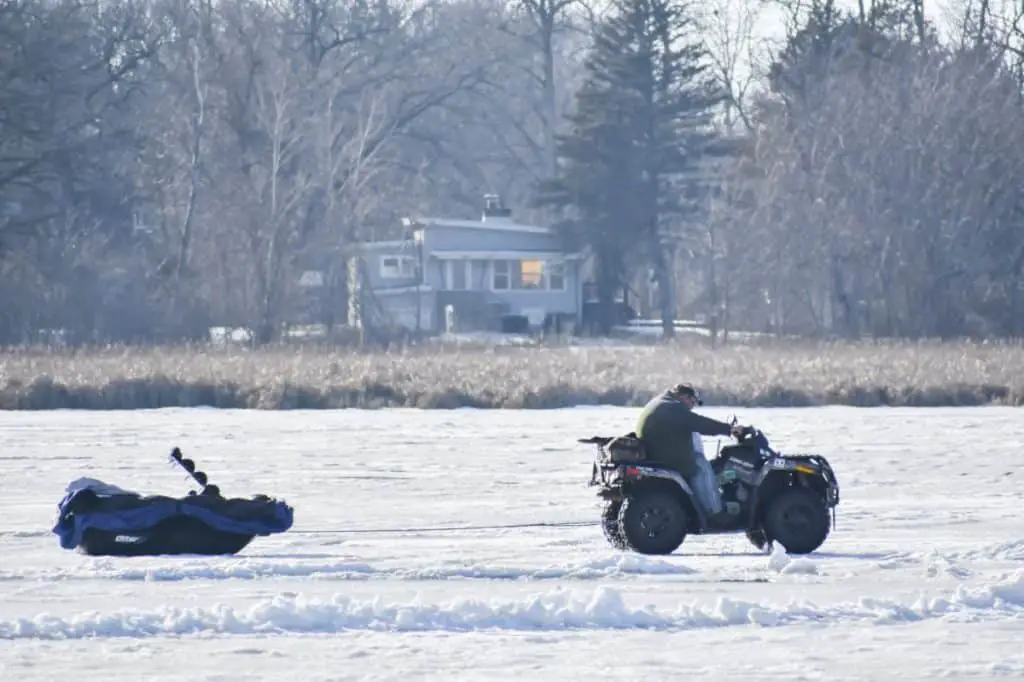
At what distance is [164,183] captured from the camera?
214 feet

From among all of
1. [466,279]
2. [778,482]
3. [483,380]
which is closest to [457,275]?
[466,279]

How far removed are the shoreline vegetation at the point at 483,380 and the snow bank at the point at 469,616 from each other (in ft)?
71.7

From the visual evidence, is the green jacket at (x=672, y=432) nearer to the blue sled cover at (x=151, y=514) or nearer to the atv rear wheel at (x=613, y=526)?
the atv rear wheel at (x=613, y=526)

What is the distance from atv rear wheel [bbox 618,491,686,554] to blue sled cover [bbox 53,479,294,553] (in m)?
2.53

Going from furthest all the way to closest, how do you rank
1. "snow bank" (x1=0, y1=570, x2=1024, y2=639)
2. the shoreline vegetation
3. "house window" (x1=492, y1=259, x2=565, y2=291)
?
"house window" (x1=492, y1=259, x2=565, y2=291) < the shoreline vegetation < "snow bank" (x1=0, y1=570, x2=1024, y2=639)

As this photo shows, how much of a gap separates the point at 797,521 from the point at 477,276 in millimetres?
57251

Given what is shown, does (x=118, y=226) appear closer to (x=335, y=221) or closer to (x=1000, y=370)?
(x=335, y=221)

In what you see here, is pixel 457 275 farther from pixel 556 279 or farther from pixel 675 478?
pixel 675 478

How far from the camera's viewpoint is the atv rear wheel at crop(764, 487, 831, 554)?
14109 mm

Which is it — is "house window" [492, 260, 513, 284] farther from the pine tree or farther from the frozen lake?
the frozen lake

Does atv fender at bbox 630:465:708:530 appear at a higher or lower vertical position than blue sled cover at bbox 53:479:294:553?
higher

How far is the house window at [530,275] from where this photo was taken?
71.6m

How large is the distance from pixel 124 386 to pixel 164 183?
31.2 metres

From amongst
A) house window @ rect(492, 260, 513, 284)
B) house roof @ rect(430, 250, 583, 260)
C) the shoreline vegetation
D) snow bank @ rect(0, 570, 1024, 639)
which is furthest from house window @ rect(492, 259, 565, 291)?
snow bank @ rect(0, 570, 1024, 639)
